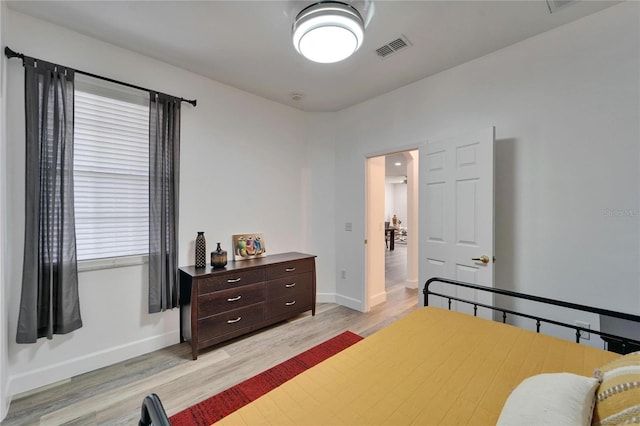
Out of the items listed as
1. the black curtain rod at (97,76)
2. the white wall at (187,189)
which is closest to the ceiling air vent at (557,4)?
the white wall at (187,189)

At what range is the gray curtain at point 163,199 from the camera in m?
2.53

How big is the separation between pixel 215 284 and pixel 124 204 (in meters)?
1.11

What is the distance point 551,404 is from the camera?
799 mm

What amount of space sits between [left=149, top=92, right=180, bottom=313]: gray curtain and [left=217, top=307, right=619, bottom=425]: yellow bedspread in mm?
1988

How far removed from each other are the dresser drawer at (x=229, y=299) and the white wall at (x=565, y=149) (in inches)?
94.4

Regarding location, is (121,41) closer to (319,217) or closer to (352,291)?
(319,217)

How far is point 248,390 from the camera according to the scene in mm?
2031

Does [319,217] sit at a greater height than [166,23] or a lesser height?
lesser

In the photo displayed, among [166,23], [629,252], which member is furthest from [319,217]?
[629,252]

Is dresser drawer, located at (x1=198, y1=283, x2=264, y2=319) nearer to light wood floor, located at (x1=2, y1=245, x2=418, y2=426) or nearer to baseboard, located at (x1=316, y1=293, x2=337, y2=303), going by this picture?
light wood floor, located at (x1=2, y1=245, x2=418, y2=426)

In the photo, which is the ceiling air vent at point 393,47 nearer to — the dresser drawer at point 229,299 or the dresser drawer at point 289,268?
the dresser drawer at point 289,268

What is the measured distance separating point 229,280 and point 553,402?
8.13 feet

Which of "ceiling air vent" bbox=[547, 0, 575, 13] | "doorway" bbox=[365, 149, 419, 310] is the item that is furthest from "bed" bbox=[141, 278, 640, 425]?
"doorway" bbox=[365, 149, 419, 310]

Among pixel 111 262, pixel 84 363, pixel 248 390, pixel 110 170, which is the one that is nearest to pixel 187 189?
pixel 110 170
